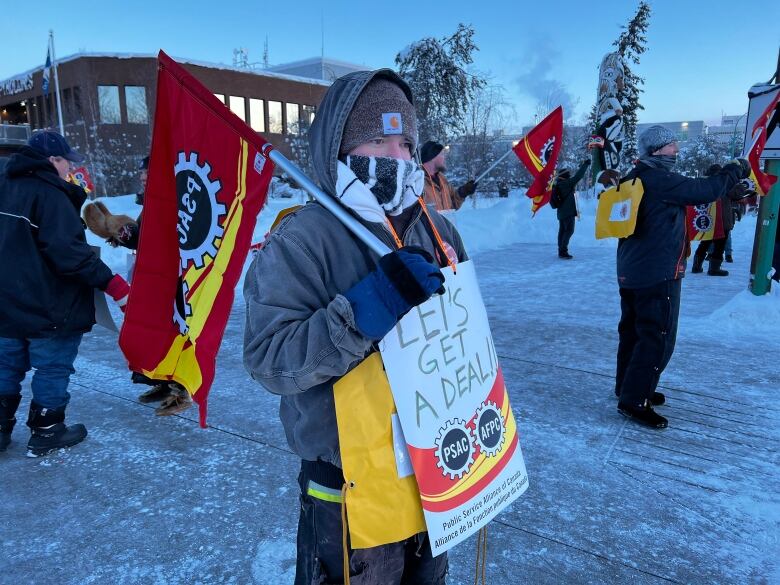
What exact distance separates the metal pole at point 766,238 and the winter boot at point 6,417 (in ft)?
26.0

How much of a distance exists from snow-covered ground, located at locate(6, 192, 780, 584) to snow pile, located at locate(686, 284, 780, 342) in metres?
0.77

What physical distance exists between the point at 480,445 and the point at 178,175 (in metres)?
1.71

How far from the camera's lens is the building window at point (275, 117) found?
35406mm

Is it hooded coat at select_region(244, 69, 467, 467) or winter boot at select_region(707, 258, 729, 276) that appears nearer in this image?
hooded coat at select_region(244, 69, 467, 467)

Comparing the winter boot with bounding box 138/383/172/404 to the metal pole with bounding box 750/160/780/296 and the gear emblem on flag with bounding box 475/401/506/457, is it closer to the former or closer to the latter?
the gear emblem on flag with bounding box 475/401/506/457

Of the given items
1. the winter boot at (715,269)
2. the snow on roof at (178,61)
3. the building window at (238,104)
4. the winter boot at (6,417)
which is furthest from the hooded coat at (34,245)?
the building window at (238,104)

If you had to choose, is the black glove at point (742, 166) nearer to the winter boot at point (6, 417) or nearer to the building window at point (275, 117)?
the winter boot at point (6, 417)

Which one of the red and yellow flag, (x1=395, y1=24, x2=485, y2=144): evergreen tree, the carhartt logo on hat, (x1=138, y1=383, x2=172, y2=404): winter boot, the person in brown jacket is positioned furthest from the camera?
(x1=395, y1=24, x2=485, y2=144): evergreen tree

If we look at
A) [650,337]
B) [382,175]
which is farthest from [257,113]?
[382,175]

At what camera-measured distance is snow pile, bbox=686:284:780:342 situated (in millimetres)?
6184

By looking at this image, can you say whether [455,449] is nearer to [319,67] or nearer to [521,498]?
[521,498]

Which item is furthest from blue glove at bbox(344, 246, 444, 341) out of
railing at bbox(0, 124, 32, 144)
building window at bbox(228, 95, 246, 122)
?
building window at bbox(228, 95, 246, 122)

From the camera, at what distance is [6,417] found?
3518 mm

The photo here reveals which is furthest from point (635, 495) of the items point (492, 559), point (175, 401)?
point (175, 401)
